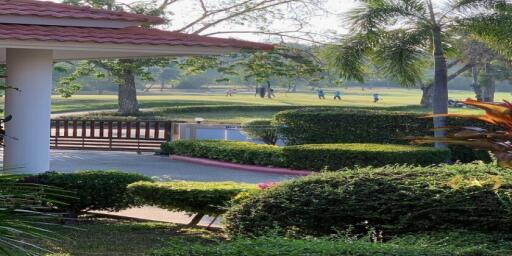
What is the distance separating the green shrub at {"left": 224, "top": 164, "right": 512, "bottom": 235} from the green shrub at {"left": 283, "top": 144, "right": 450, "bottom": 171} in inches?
392

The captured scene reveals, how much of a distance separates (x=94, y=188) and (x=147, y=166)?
9.86 meters

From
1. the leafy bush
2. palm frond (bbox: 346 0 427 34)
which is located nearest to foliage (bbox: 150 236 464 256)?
palm frond (bbox: 346 0 427 34)

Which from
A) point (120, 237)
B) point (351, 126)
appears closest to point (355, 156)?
point (351, 126)

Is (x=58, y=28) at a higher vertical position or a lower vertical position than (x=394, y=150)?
higher

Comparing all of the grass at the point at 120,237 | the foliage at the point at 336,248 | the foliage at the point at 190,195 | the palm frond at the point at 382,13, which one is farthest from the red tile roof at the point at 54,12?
the palm frond at the point at 382,13

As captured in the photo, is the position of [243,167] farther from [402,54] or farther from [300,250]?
[300,250]

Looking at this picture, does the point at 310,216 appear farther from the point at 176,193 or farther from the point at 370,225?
the point at 176,193

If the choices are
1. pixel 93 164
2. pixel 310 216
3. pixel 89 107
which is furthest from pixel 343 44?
pixel 89 107

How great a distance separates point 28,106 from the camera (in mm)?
10391

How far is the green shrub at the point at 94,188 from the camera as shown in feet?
33.7

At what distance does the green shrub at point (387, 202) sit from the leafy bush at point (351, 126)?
1389cm

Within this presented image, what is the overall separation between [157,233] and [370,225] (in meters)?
3.29

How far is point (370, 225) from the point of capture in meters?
7.13

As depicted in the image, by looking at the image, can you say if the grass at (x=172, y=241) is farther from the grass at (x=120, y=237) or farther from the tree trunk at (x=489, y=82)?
the tree trunk at (x=489, y=82)
